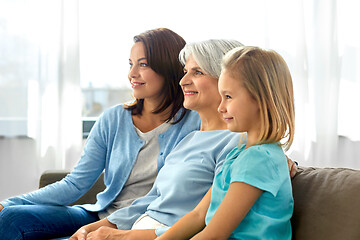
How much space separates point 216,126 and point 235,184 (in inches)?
18.4

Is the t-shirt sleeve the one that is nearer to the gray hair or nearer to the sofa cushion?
the sofa cushion

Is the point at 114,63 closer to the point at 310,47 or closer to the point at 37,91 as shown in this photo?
the point at 37,91

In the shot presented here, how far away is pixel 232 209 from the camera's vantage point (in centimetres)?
123

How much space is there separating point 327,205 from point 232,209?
11.6 inches

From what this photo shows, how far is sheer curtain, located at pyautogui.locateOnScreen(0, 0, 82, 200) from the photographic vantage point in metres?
3.23

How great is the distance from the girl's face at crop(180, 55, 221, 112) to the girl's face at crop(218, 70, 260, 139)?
1.02 feet

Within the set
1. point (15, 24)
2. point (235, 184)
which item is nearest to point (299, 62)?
point (15, 24)

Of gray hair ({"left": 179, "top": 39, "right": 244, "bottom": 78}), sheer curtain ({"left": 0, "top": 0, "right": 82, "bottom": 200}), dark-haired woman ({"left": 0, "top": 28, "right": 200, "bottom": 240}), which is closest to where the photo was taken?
gray hair ({"left": 179, "top": 39, "right": 244, "bottom": 78})

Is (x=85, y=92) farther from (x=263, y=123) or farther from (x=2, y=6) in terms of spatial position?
(x=263, y=123)

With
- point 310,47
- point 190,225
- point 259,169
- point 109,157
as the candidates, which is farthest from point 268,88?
point 310,47

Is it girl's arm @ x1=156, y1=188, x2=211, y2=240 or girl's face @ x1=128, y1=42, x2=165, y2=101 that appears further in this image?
girl's face @ x1=128, y1=42, x2=165, y2=101

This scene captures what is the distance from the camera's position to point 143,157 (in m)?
1.99

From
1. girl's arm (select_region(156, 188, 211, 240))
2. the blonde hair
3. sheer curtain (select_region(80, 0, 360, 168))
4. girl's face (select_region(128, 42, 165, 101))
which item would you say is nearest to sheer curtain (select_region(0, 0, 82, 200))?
sheer curtain (select_region(80, 0, 360, 168))

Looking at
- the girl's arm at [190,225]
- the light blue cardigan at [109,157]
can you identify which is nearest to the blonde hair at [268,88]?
the girl's arm at [190,225]
